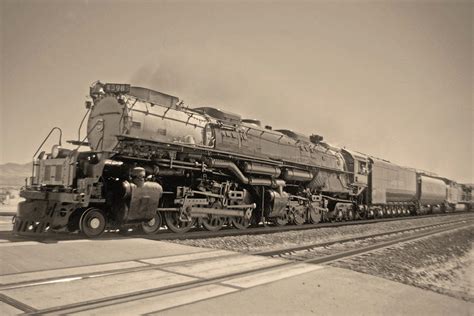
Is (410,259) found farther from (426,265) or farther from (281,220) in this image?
(281,220)

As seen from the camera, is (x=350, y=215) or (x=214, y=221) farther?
(x=350, y=215)

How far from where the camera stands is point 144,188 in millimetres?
10414

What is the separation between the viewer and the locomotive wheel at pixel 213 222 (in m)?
12.9

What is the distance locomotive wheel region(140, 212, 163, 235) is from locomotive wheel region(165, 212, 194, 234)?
0.24 m

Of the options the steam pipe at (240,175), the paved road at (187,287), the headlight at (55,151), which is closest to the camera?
the paved road at (187,287)

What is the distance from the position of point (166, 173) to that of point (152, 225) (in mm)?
1604

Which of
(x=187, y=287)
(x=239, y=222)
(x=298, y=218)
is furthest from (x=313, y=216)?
(x=187, y=287)

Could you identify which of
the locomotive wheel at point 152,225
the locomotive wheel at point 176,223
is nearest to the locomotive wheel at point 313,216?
the locomotive wheel at point 176,223

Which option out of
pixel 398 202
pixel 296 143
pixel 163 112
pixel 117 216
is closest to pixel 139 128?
pixel 163 112

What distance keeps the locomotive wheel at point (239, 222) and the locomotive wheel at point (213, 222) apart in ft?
1.75

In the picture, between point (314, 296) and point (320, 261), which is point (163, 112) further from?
point (314, 296)

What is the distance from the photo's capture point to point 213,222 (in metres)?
13.5

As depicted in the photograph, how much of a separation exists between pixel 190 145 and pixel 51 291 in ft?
24.2

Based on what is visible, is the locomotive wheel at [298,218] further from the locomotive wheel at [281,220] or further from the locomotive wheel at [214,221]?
the locomotive wheel at [214,221]
